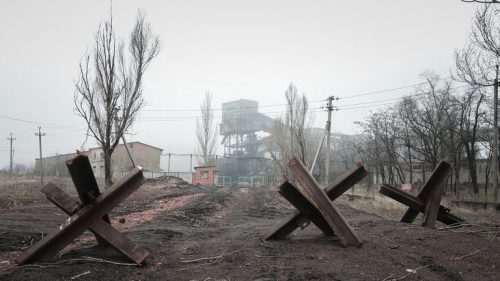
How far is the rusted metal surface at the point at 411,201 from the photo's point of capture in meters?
6.61

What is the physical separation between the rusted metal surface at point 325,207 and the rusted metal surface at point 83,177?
2526mm

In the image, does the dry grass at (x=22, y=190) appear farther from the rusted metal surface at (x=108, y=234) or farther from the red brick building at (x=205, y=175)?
the red brick building at (x=205, y=175)

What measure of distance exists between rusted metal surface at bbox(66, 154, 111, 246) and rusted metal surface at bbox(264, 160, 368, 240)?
2464 mm

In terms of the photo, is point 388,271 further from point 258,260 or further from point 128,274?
point 128,274

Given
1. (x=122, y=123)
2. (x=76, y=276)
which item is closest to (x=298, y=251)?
(x=76, y=276)

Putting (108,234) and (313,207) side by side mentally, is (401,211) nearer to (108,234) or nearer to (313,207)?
(313,207)

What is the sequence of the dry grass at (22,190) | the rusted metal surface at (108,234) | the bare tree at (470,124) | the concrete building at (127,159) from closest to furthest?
the rusted metal surface at (108,234) < the dry grass at (22,190) < the bare tree at (470,124) < the concrete building at (127,159)

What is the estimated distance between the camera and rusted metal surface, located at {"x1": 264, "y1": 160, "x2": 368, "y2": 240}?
17.9 feet

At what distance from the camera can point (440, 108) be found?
2831cm

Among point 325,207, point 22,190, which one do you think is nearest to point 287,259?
point 325,207

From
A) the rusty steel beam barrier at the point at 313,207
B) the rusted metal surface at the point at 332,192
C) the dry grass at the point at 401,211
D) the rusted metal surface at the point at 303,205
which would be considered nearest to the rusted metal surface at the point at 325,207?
the rusty steel beam barrier at the point at 313,207

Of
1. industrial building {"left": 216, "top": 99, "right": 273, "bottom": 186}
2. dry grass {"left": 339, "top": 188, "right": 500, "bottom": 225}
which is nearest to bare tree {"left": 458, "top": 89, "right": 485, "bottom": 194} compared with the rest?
dry grass {"left": 339, "top": 188, "right": 500, "bottom": 225}

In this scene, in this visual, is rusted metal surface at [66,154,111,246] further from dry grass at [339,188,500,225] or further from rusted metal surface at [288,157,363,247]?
dry grass at [339,188,500,225]

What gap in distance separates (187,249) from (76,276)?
2.00 m
